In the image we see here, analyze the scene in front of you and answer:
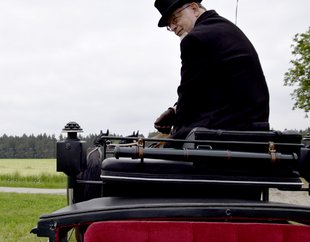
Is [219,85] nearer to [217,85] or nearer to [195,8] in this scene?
[217,85]

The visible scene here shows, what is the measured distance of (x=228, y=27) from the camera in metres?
3.31

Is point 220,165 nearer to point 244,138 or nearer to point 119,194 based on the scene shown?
point 244,138

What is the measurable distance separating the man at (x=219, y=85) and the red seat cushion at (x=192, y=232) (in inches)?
35.9

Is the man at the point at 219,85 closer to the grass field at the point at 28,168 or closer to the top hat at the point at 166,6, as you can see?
the top hat at the point at 166,6

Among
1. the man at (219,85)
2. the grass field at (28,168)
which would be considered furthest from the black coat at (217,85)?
the grass field at (28,168)

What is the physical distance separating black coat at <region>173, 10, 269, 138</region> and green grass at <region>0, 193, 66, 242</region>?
4749mm

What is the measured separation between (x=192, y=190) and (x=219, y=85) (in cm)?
74

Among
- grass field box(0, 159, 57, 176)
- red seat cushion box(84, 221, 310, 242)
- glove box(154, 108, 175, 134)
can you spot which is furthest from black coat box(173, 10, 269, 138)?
grass field box(0, 159, 57, 176)

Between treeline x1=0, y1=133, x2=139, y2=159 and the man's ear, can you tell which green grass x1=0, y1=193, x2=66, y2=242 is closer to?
the man's ear

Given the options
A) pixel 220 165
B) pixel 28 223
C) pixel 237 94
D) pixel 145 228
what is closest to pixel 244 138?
pixel 220 165

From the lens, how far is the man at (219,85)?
309 cm

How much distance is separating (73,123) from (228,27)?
48.1 inches

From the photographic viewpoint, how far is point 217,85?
10.4 ft

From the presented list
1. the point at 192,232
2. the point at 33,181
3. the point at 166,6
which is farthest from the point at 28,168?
the point at 192,232
